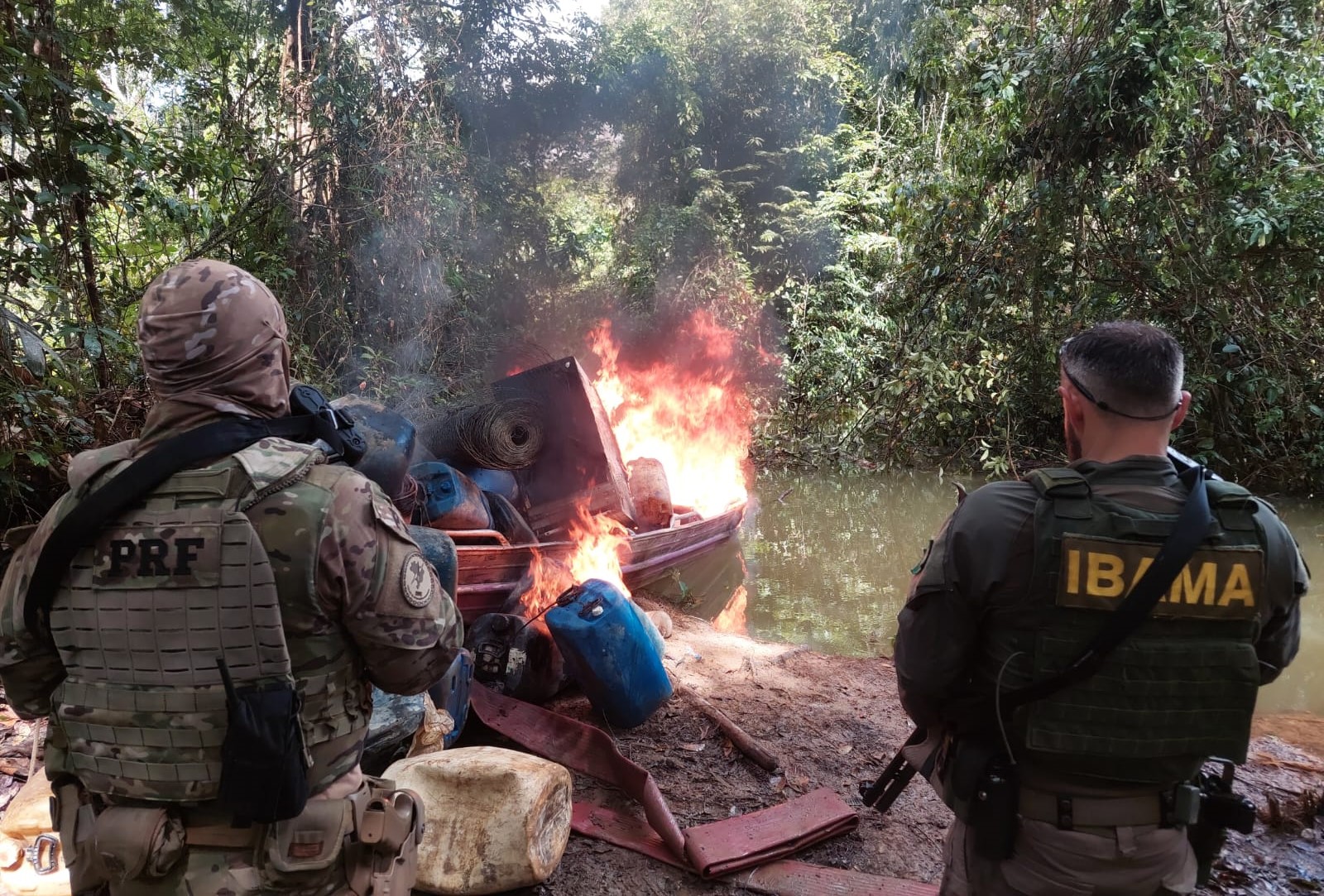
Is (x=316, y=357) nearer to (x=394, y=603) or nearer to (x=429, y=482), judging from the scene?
(x=429, y=482)

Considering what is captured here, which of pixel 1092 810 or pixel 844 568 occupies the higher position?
pixel 1092 810

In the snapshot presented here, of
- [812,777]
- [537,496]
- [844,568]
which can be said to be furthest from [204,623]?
[844,568]

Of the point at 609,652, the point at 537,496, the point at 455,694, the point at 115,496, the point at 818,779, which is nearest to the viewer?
the point at 115,496

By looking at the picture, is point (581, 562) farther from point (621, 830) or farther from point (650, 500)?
point (621, 830)

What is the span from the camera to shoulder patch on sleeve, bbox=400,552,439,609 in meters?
1.71

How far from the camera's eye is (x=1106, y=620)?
170 centimetres

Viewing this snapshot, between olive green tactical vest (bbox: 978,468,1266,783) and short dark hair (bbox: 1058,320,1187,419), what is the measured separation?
0.68 ft

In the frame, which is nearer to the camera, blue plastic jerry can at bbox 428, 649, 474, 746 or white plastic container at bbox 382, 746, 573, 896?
white plastic container at bbox 382, 746, 573, 896

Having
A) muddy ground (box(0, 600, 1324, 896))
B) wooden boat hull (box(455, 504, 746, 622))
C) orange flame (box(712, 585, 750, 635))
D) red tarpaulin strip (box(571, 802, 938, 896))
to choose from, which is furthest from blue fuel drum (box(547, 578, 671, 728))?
orange flame (box(712, 585, 750, 635))

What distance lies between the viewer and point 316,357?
866 cm

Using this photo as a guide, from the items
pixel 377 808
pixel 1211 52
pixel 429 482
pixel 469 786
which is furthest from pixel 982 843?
pixel 1211 52

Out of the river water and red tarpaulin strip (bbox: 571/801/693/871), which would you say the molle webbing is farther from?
the river water

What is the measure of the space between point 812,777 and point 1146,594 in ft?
9.34

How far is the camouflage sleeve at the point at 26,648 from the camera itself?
159 cm
